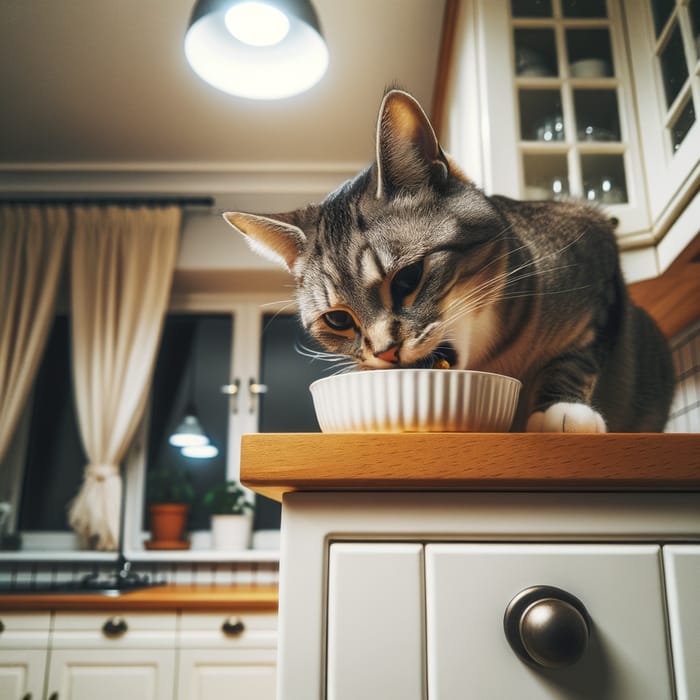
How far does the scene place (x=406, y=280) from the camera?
0.59 meters

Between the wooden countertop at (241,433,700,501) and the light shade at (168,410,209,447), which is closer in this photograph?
the wooden countertop at (241,433,700,501)

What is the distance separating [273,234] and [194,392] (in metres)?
2.25

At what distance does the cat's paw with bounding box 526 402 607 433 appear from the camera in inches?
22.0

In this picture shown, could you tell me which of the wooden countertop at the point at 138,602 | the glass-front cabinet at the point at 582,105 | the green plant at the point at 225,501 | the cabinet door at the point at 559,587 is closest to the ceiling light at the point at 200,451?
the green plant at the point at 225,501

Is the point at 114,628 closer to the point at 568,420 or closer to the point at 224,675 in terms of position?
the point at 224,675

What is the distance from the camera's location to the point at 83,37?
6.32 ft

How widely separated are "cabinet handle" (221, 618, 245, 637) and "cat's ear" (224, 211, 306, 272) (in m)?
1.53

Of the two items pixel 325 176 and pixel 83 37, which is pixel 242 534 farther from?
pixel 83 37

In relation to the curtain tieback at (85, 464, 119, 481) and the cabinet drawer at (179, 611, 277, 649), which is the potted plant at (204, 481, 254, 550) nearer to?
the curtain tieback at (85, 464, 119, 481)

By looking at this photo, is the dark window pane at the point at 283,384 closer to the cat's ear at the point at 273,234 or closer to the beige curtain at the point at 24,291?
the beige curtain at the point at 24,291

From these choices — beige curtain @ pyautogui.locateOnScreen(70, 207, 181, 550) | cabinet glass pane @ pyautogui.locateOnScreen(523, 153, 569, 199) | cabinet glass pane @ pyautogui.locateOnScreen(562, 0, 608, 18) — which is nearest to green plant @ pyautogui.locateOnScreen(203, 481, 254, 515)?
beige curtain @ pyautogui.locateOnScreen(70, 207, 181, 550)

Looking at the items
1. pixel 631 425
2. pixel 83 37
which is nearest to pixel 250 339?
pixel 83 37

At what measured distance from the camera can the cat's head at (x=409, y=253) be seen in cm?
57

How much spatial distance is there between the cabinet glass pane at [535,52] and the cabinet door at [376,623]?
3.86ft
